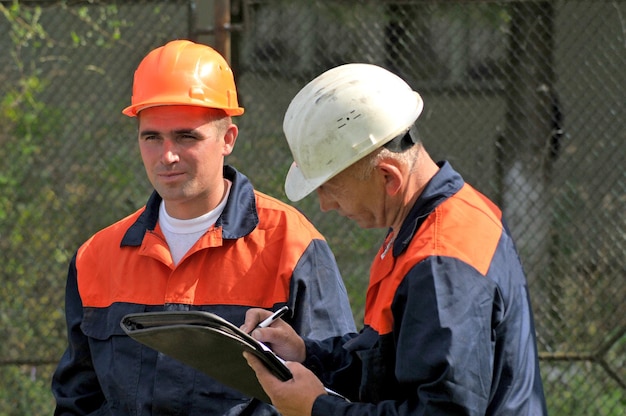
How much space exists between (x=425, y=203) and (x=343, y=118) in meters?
0.30

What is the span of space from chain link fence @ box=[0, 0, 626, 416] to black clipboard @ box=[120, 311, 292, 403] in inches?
123

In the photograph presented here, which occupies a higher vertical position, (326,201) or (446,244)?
(446,244)

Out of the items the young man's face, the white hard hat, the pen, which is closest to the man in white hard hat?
the white hard hat

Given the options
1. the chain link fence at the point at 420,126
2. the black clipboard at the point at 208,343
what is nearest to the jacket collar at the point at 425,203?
the black clipboard at the point at 208,343

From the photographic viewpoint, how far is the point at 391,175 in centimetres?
261

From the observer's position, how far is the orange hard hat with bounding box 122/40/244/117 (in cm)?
354

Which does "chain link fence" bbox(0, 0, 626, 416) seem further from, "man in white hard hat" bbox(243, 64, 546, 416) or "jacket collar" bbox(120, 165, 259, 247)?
"man in white hard hat" bbox(243, 64, 546, 416)

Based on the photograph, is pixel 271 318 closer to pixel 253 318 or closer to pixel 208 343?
pixel 253 318

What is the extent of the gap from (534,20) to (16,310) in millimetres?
3475

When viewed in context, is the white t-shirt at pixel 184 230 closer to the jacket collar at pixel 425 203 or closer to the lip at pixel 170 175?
the lip at pixel 170 175

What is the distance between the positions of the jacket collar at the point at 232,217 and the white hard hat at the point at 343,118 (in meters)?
0.90

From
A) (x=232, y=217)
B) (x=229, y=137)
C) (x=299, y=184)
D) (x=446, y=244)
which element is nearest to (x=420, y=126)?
(x=229, y=137)

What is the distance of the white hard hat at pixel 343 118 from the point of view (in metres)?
2.57

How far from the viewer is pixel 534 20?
5.86 metres
